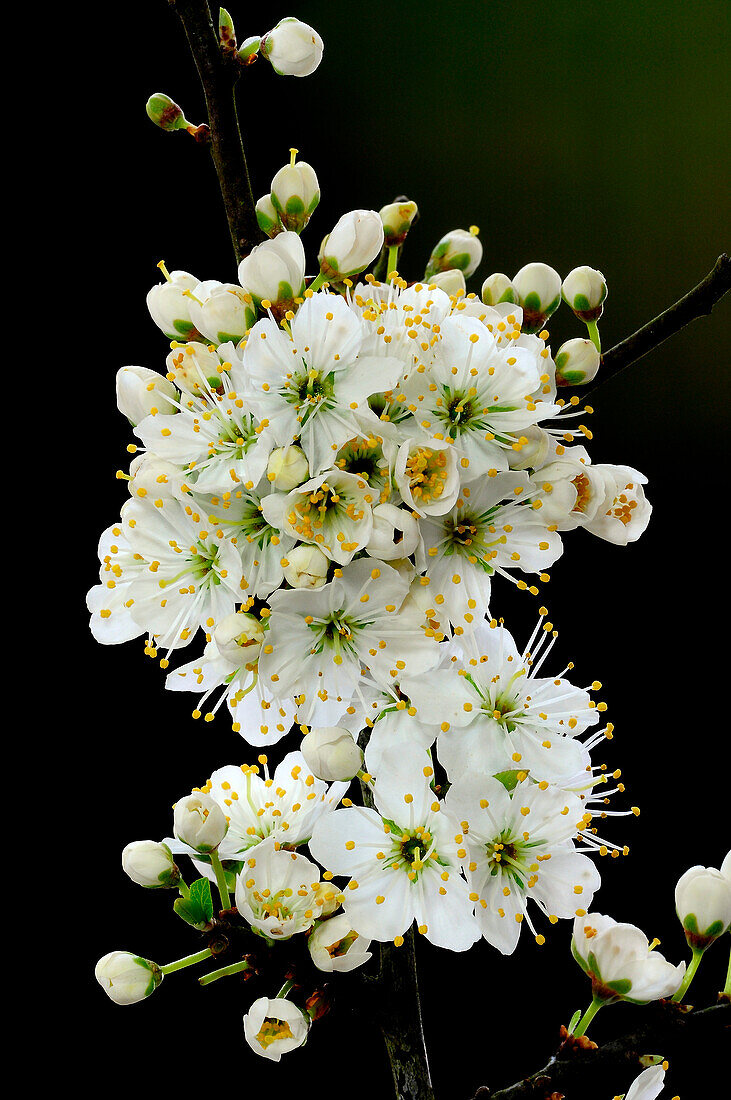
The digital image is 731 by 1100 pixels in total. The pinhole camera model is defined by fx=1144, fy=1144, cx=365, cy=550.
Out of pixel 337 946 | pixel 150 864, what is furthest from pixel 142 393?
pixel 337 946

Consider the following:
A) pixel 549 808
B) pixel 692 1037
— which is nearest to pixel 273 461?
pixel 549 808

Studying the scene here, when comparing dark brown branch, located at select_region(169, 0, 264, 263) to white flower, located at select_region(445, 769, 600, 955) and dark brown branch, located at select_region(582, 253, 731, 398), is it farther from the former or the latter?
white flower, located at select_region(445, 769, 600, 955)

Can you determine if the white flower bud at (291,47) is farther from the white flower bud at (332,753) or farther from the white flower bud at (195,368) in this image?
the white flower bud at (332,753)

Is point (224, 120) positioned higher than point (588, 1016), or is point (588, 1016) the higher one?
point (224, 120)

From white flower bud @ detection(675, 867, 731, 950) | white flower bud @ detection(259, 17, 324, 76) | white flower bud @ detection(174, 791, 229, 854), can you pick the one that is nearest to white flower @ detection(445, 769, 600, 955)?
white flower bud @ detection(675, 867, 731, 950)

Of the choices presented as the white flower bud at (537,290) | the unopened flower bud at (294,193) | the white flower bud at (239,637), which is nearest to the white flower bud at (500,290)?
the white flower bud at (537,290)

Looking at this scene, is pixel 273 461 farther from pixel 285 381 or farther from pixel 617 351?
pixel 617 351

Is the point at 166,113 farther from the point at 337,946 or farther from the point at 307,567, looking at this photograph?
the point at 337,946
